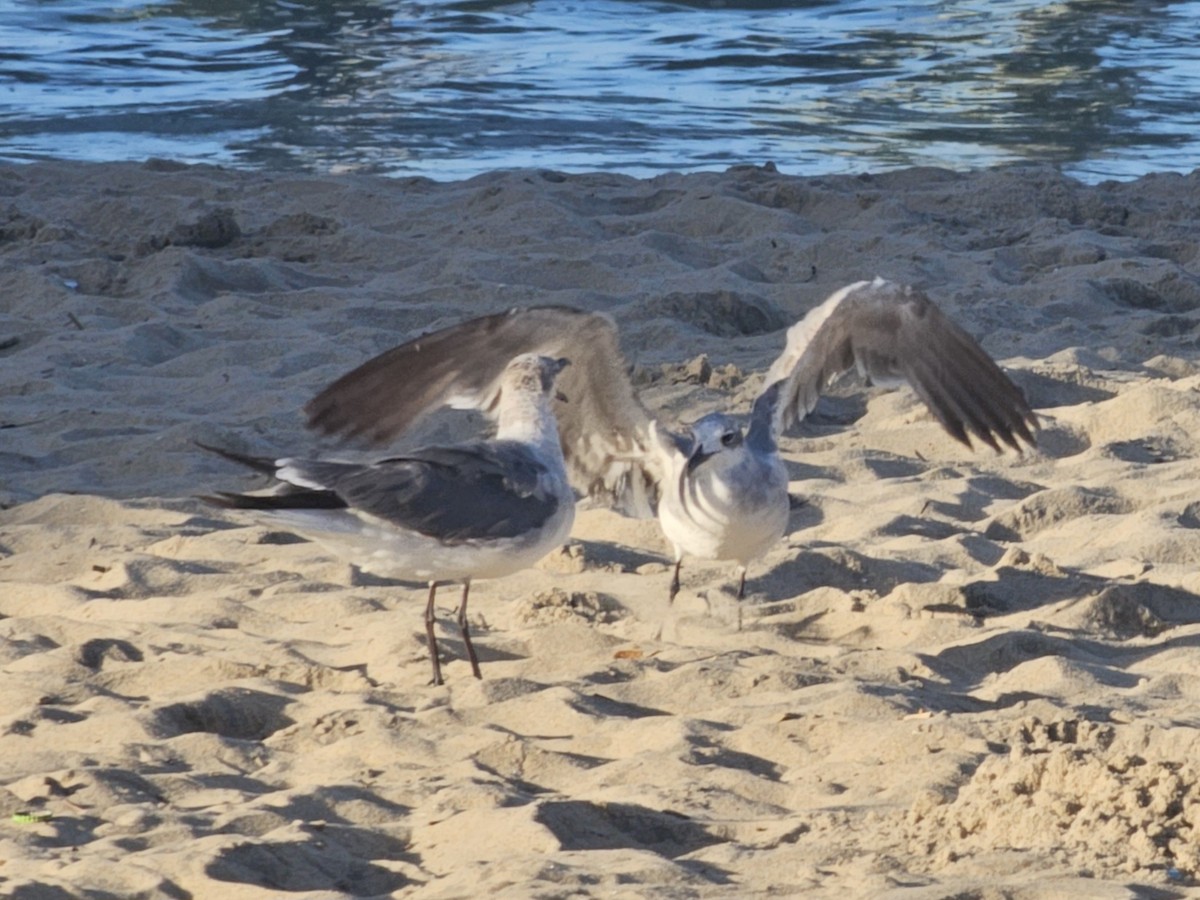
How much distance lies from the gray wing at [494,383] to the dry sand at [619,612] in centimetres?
31

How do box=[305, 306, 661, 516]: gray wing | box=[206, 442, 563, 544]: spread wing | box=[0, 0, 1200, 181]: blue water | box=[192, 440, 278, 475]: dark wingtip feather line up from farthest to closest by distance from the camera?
box=[0, 0, 1200, 181]: blue water, box=[305, 306, 661, 516]: gray wing, box=[206, 442, 563, 544]: spread wing, box=[192, 440, 278, 475]: dark wingtip feather

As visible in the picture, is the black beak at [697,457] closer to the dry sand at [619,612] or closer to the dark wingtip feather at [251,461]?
the dry sand at [619,612]

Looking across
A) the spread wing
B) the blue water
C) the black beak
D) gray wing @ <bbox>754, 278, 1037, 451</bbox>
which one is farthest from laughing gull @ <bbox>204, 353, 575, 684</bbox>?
the blue water

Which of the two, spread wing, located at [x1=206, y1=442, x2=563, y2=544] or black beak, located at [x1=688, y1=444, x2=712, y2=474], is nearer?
spread wing, located at [x1=206, y1=442, x2=563, y2=544]

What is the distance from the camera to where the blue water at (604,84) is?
11.1m

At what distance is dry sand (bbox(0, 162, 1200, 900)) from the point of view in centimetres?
306

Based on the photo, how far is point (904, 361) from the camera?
5.39m

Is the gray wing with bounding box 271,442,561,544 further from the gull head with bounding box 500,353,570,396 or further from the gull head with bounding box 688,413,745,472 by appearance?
the gull head with bounding box 688,413,745,472

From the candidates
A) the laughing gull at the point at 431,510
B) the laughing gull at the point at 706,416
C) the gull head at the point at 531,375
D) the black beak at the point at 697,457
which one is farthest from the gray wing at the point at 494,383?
the laughing gull at the point at 431,510

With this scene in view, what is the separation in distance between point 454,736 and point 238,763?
1.43 feet

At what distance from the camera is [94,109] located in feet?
40.8

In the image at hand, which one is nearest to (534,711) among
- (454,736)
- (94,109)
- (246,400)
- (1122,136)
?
(454,736)

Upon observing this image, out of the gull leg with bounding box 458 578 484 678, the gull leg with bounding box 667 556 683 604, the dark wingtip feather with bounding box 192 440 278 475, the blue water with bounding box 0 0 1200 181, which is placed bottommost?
the gull leg with bounding box 667 556 683 604

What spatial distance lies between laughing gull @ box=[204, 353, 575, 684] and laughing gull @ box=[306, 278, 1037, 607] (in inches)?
18.2
